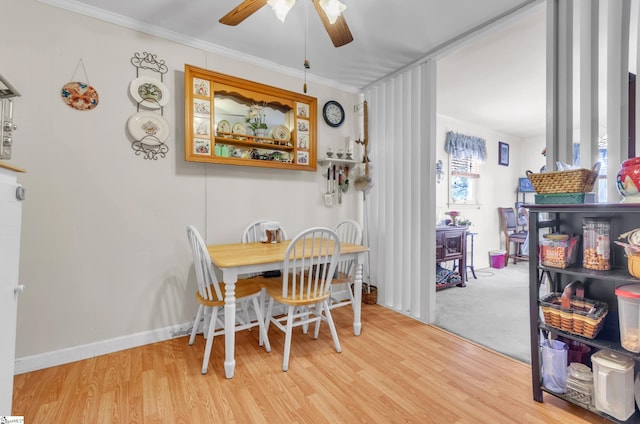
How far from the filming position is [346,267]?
2.80 meters

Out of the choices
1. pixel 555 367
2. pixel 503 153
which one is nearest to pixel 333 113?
pixel 555 367

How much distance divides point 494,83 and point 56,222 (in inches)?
169

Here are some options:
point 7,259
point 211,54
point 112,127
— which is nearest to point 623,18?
point 211,54

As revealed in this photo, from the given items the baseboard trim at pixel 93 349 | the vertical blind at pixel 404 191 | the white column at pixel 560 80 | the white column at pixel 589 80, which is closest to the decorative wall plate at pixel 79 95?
the baseboard trim at pixel 93 349

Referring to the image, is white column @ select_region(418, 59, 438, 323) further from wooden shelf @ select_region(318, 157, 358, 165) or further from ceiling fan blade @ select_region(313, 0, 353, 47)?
ceiling fan blade @ select_region(313, 0, 353, 47)

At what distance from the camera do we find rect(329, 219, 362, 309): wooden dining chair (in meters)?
2.44

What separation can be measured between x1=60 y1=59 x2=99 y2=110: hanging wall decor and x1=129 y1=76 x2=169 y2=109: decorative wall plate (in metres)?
0.25

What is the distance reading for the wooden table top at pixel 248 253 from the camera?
70.2 inches

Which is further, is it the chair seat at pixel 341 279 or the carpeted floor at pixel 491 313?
the chair seat at pixel 341 279

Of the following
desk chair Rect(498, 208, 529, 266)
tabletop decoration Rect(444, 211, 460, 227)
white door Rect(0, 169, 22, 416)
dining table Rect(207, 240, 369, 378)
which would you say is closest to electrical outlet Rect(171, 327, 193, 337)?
dining table Rect(207, 240, 369, 378)

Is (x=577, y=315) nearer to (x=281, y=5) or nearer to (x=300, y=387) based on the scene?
(x=300, y=387)

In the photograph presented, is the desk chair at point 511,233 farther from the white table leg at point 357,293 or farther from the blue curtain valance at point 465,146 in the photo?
the white table leg at point 357,293

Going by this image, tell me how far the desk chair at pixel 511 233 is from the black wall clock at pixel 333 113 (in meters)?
3.91

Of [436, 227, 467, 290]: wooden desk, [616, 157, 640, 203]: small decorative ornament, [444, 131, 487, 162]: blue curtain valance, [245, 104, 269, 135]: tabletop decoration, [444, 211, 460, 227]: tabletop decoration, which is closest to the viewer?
[616, 157, 640, 203]: small decorative ornament
